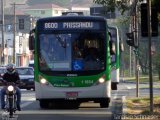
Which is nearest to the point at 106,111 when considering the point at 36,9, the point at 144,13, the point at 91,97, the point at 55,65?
the point at 91,97

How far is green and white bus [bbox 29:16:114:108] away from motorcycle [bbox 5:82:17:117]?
12.0 feet

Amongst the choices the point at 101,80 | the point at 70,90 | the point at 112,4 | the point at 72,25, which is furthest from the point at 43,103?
the point at 112,4

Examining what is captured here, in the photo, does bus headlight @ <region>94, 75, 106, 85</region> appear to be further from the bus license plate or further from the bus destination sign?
the bus destination sign

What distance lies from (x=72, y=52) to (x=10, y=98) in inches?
184

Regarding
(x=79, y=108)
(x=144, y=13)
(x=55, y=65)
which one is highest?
(x=144, y=13)

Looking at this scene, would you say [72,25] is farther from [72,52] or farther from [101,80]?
Answer: [101,80]

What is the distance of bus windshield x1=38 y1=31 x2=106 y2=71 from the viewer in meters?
25.2

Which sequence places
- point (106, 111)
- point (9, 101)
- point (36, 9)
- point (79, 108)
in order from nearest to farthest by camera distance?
point (9, 101), point (106, 111), point (79, 108), point (36, 9)

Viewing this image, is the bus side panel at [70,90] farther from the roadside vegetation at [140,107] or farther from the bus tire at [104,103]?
the roadside vegetation at [140,107]

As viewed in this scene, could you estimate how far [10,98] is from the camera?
21156 mm

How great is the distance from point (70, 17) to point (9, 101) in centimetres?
574

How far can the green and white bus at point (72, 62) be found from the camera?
25.1m

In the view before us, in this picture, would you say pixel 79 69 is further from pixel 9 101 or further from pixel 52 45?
pixel 9 101

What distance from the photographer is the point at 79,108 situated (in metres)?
26.7
